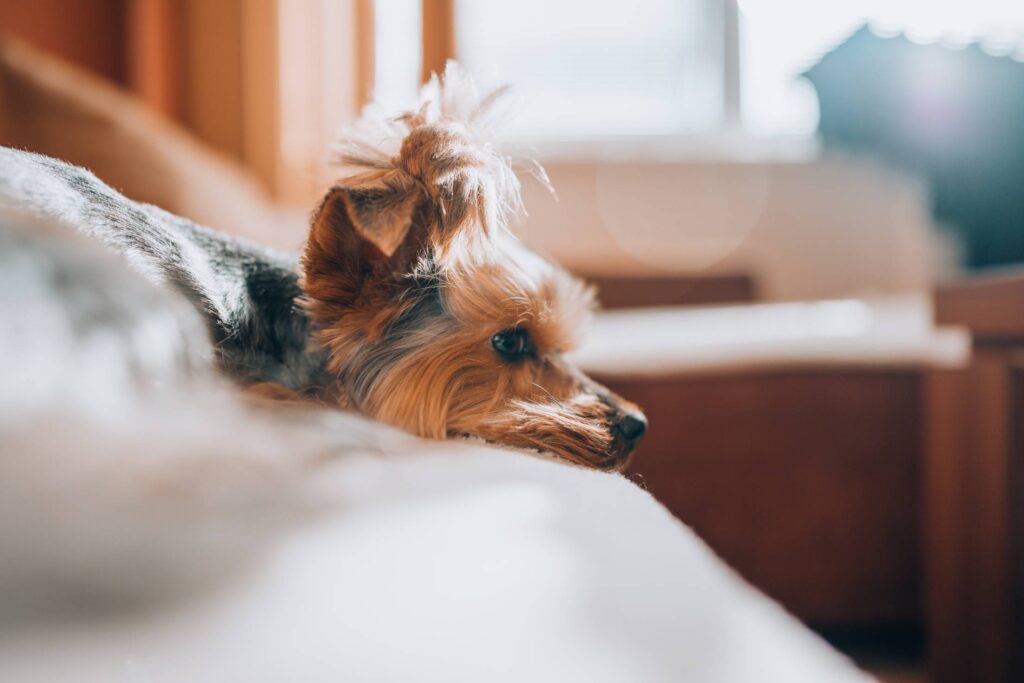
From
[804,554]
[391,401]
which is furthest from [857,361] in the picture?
[391,401]

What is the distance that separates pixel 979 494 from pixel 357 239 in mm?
924

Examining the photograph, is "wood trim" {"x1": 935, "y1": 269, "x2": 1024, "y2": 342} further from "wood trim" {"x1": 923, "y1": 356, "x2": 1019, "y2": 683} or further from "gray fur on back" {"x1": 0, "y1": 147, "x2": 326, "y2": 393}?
"gray fur on back" {"x1": 0, "y1": 147, "x2": 326, "y2": 393}

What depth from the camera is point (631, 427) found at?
2.87 ft

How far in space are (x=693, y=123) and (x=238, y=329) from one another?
321cm

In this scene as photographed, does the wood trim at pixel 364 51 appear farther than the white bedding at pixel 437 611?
Yes

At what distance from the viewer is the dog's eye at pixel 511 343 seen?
861mm

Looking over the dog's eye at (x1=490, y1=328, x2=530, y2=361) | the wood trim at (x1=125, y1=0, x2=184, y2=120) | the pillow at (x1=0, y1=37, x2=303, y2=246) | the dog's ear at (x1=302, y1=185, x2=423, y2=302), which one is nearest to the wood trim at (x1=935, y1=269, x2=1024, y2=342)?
the dog's eye at (x1=490, y1=328, x2=530, y2=361)

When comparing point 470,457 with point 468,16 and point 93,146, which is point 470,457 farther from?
point 468,16

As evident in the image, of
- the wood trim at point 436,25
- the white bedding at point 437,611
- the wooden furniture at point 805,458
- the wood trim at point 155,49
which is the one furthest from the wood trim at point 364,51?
the white bedding at point 437,611

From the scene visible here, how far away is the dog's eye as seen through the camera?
861 mm

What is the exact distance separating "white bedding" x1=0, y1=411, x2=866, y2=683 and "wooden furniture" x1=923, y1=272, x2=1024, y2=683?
34.0 inches

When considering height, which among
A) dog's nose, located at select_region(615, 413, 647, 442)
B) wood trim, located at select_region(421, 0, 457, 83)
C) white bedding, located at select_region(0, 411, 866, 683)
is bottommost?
dog's nose, located at select_region(615, 413, 647, 442)

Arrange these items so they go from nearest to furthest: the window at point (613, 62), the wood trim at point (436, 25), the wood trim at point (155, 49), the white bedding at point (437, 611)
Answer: the white bedding at point (437, 611) < the wood trim at point (155, 49) < the wood trim at point (436, 25) < the window at point (613, 62)

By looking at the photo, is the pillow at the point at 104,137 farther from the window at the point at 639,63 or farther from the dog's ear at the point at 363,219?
the window at the point at 639,63
